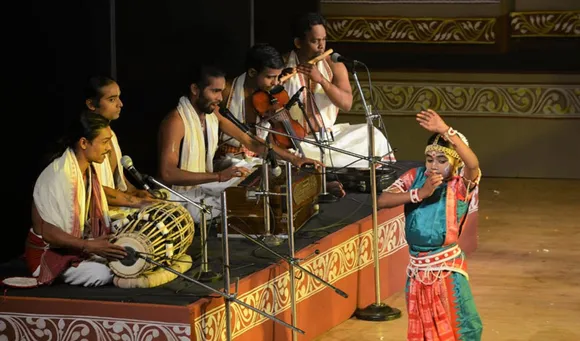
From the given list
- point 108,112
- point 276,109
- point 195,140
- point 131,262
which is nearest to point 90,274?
point 131,262

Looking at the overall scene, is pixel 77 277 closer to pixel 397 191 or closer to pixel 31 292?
pixel 31 292

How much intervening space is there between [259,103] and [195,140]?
608 mm

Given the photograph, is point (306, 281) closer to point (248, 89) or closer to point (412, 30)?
point (248, 89)

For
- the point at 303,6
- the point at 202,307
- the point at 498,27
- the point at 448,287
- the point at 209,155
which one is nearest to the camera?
the point at 202,307

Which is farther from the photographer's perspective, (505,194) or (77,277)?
(505,194)

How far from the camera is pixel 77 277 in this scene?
5820mm

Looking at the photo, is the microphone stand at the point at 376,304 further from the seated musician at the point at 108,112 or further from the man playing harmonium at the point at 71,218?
the man playing harmonium at the point at 71,218

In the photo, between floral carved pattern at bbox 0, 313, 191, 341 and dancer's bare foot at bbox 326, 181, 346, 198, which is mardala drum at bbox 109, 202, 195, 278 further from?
→ dancer's bare foot at bbox 326, 181, 346, 198

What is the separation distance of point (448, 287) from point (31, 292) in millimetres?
1850

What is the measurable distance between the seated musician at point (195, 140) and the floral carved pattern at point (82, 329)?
1541 mm

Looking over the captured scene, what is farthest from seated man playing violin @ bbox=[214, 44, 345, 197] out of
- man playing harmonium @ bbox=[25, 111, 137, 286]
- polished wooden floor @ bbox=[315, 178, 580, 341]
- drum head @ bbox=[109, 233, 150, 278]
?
drum head @ bbox=[109, 233, 150, 278]

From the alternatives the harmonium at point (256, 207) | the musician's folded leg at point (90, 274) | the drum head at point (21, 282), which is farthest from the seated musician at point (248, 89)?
the drum head at point (21, 282)

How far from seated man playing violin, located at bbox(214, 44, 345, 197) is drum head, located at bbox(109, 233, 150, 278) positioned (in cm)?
194

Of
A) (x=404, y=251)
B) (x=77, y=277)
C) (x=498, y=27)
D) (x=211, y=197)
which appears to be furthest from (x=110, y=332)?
(x=498, y=27)
